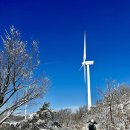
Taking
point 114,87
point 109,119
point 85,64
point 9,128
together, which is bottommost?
point 9,128

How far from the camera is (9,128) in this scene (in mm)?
33719

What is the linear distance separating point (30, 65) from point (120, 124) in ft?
46.3

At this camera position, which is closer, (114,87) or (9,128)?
(9,128)

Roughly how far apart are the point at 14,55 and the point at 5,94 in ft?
9.44

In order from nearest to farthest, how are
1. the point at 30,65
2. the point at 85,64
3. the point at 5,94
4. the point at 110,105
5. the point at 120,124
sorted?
the point at 5,94 → the point at 30,65 → the point at 120,124 → the point at 110,105 → the point at 85,64

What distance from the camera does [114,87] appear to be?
42000 mm

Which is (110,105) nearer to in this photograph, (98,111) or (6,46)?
(98,111)

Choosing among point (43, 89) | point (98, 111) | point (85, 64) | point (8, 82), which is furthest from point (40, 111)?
point (85, 64)

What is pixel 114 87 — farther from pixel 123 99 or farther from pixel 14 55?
pixel 14 55

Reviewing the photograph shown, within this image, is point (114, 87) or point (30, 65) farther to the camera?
point (114, 87)

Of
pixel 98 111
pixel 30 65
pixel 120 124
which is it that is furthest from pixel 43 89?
pixel 98 111

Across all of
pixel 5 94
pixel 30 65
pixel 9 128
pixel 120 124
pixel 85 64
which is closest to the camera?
pixel 5 94

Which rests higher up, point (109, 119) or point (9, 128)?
point (109, 119)

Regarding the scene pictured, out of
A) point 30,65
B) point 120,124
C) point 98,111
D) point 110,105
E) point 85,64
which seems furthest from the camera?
point 85,64
